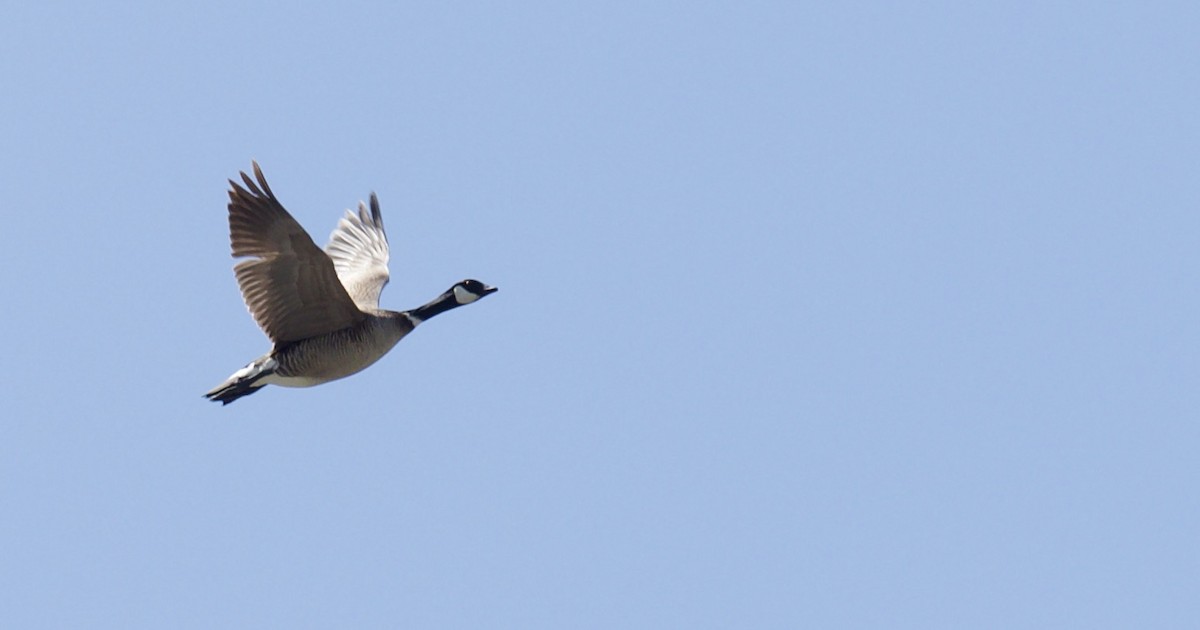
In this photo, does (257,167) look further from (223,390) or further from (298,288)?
(223,390)

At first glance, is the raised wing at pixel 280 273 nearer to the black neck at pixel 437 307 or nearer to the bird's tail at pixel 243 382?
the bird's tail at pixel 243 382

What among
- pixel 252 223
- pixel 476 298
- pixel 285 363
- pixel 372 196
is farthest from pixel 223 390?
pixel 372 196

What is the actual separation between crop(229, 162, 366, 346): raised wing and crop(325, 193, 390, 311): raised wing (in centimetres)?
272

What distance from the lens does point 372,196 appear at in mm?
22172

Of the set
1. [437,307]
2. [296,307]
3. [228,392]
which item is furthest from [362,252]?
[228,392]

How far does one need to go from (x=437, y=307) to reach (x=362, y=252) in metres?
3.28

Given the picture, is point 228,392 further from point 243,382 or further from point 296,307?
point 296,307

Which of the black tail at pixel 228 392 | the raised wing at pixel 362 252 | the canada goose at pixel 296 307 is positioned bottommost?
the black tail at pixel 228 392

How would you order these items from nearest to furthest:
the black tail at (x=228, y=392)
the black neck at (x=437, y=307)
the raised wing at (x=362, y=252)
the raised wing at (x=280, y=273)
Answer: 1. the raised wing at (x=280, y=273)
2. the black tail at (x=228, y=392)
3. the black neck at (x=437, y=307)
4. the raised wing at (x=362, y=252)

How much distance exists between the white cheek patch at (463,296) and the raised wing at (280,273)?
62.4 inches

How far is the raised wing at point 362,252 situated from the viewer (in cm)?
2038

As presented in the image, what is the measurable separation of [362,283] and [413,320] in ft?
8.01

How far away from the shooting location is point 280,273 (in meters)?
16.7

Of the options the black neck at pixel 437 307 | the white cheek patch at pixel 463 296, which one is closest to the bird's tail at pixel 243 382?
the black neck at pixel 437 307
